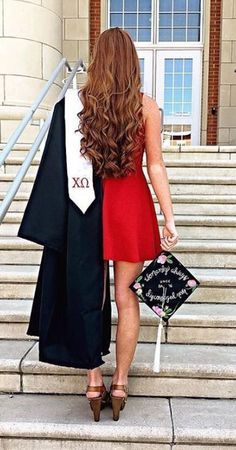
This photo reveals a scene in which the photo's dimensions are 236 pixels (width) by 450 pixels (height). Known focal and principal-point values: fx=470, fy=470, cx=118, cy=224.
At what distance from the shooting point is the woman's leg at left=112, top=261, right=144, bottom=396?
6.97 ft

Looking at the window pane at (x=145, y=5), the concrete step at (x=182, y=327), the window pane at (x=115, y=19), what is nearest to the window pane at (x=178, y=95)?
the window pane at (x=145, y=5)

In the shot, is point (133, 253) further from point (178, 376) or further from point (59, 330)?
point (178, 376)

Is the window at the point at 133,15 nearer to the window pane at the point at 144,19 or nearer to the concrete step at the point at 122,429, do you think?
the window pane at the point at 144,19

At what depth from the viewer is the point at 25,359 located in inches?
105

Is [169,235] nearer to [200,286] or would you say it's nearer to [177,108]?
[200,286]

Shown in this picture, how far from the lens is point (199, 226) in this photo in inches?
164

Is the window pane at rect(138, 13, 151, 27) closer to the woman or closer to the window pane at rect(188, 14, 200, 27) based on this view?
the window pane at rect(188, 14, 200, 27)

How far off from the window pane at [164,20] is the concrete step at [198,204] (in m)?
6.54

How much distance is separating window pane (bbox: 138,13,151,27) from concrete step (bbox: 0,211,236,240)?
275 inches

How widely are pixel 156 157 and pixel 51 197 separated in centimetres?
49

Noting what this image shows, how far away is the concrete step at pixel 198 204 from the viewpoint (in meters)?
4.43

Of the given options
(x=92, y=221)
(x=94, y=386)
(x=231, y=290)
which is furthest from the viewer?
(x=231, y=290)

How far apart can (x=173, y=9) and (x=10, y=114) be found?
4.96 metres

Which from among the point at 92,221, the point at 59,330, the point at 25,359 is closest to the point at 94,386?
the point at 59,330
